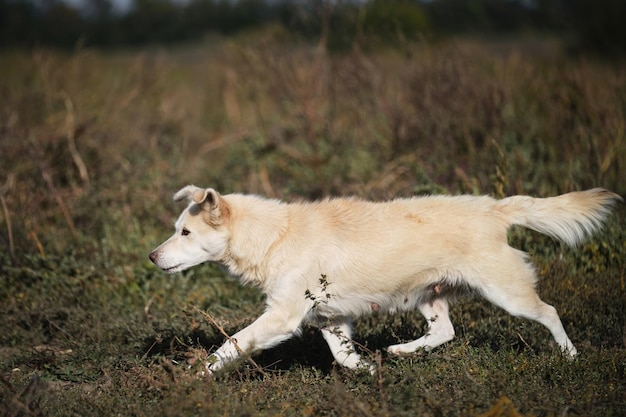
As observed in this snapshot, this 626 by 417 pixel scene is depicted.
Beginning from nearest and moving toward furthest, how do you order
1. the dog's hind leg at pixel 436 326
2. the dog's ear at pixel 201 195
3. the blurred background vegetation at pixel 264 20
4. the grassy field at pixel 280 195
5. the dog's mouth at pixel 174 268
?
the grassy field at pixel 280 195 → the dog's ear at pixel 201 195 → the dog's mouth at pixel 174 268 → the dog's hind leg at pixel 436 326 → the blurred background vegetation at pixel 264 20

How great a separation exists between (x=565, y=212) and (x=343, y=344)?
1.99 metres

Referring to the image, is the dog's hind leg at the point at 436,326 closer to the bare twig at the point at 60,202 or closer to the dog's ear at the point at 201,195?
the dog's ear at the point at 201,195

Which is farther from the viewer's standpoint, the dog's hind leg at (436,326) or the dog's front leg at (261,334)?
the dog's hind leg at (436,326)

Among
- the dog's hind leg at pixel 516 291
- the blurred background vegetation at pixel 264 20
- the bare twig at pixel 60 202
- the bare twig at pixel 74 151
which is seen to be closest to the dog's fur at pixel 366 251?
the dog's hind leg at pixel 516 291

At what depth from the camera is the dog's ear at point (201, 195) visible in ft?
16.9

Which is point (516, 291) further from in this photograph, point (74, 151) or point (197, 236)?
point (74, 151)

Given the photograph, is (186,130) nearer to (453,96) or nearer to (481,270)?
(453,96)

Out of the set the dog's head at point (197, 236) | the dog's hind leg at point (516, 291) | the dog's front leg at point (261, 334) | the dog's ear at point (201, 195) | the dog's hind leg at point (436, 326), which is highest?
the dog's ear at point (201, 195)

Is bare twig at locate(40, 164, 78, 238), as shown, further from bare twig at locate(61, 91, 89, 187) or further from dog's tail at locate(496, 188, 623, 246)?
dog's tail at locate(496, 188, 623, 246)

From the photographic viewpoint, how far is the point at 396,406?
434cm

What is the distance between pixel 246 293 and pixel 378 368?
2.76m

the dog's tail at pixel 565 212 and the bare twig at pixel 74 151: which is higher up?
the dog's tail at pixel 565 212

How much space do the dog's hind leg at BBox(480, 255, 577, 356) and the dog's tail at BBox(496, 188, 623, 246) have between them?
0.33 m

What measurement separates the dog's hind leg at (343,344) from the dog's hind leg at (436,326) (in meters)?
0.43
